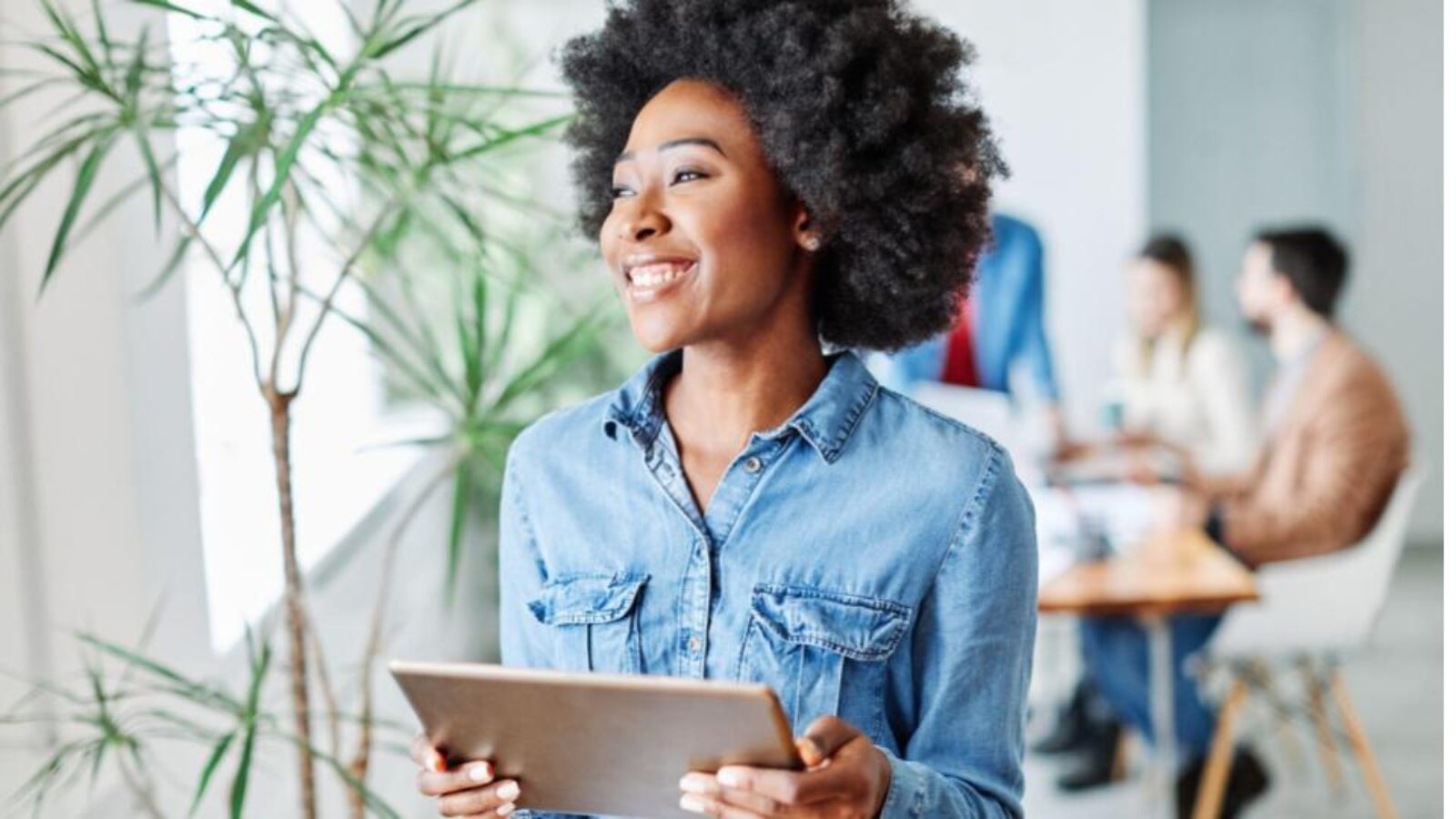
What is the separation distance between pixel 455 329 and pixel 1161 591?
7.28 feet

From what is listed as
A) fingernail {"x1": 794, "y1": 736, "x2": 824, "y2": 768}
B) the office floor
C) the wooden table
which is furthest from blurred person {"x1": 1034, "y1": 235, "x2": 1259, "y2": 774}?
fingernail {"x1": 794, "y1": 736, "x2": 824, "y2": 768}

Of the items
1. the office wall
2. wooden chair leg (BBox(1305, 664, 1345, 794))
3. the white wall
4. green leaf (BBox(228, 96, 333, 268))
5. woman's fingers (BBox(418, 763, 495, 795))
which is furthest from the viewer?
the office wall

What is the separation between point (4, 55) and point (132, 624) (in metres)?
0.72

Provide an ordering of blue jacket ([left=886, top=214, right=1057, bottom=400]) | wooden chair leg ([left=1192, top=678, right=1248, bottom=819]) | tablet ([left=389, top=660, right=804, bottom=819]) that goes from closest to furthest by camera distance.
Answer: tablet ([left=389, top=660, right=804, bottom=819]) < wooden chair leg ([left=1192, top=678, right=1248, bottom=819]) < blue jacket ([left=886, top=214, right=1057, bottom=400])

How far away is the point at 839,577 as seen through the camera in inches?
48.4

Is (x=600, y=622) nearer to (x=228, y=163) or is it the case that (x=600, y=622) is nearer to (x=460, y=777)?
(x=460, y=777)

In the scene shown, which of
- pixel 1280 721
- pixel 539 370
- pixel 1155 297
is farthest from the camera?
pixel 1155 297

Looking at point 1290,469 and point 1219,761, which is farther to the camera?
point 1290,469

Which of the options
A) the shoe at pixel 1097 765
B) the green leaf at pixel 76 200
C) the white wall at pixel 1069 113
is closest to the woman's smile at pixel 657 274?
the green leaf at pixel 76 200

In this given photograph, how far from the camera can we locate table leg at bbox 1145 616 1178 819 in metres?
3.49

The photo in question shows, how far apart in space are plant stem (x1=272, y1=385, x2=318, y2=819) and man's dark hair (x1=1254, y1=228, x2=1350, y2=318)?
111 inches

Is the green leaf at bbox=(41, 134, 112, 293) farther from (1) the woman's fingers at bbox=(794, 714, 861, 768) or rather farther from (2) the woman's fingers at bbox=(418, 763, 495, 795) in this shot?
(1) the woman's fingers at bbox=(794, 714, 861, 768)

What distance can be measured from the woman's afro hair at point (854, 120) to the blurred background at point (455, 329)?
8.4 inches

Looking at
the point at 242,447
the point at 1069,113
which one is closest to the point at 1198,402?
the point at 1069,113
